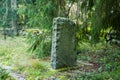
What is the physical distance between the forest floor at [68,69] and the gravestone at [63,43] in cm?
26

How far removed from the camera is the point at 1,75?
6.68m

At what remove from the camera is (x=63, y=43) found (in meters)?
7.76

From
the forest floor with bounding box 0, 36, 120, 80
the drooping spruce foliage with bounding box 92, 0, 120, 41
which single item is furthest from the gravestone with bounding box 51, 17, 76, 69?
the drooping spruce foliage with bounding box 92, 0, 120, 41

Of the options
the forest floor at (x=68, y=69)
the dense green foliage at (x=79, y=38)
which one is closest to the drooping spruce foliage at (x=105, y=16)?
the dense green foliage at (x=79, y=38)

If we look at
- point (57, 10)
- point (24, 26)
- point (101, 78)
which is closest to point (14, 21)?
point (24, 26)

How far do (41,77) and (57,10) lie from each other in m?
2.97

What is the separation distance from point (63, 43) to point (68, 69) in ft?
2.53

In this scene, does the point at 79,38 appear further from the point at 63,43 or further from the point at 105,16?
the point at 63,43

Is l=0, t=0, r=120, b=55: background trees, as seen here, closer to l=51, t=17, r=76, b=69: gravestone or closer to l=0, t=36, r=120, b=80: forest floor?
l=0, t=36, r=120, b=80: forest floor

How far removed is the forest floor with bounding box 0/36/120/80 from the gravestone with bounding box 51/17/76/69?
0.26 metres

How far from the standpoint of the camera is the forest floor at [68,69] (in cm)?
683

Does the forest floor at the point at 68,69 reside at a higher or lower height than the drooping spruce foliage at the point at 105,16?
lower

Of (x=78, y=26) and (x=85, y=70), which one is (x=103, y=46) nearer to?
(x=78, y=26)

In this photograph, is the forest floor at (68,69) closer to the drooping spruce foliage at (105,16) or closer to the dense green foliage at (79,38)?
the dense green foliage at (79,38)
